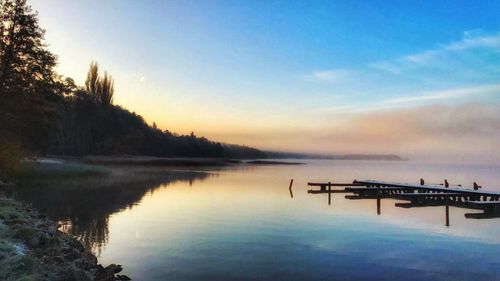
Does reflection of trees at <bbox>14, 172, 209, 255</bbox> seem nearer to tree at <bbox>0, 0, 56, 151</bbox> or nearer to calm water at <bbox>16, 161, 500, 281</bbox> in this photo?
calm water at <bbox>16, 161, 500, 281</bbox>

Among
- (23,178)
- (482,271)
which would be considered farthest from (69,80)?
(482,271)

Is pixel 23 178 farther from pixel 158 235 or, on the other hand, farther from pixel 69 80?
pixel 69 80

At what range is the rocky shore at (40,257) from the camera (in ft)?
30.8

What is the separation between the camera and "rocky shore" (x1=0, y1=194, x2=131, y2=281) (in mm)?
9375

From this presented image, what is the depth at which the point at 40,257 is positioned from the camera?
11.0 metres

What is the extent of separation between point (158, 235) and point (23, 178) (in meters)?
26.5

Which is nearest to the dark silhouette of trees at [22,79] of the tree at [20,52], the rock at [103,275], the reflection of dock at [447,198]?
the tree at [20,52]

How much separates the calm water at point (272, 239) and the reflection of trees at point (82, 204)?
3.2 inches

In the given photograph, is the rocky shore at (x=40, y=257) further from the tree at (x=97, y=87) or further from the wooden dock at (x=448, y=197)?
the tree at (x=97, y=87)

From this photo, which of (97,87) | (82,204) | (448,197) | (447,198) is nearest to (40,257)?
(82,204)

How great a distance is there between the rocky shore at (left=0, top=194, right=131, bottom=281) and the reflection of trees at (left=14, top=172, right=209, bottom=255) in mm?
3483

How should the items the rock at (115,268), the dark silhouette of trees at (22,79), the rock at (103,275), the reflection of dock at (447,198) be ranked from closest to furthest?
1. the rock at (103,275)
2. the rock at (115,268)
3. the reflection of dock at (447,198)
4. the dark silhouette of trees at (22,79)

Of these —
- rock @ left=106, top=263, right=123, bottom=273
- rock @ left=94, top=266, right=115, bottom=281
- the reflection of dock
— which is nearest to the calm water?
rock @ left=106, top=263, right=123, bottom=273

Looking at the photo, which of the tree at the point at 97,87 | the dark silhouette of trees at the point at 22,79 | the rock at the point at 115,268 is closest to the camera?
the rock at the point at 115,268
